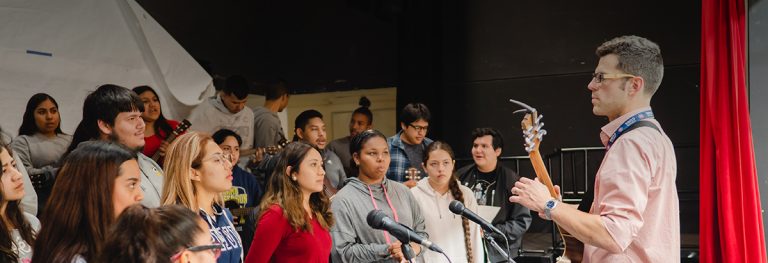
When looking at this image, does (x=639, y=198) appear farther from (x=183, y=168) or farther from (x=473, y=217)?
(x=183, y=168)

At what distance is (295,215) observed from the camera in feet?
12.0

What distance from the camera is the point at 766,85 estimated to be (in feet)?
15.4

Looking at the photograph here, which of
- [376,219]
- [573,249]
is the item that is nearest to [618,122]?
[573,249]

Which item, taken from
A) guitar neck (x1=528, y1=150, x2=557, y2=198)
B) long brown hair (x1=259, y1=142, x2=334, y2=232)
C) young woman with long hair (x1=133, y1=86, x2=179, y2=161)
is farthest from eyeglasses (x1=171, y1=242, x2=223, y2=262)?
young woman with long hair (x1=133, y1=86, x2=179, y2=161)

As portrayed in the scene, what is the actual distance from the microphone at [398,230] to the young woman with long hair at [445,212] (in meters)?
1.57

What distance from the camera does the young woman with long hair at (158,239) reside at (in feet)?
6.32

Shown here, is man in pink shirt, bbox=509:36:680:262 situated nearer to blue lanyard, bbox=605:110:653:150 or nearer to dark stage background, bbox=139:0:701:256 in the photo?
blue lanyard, bbox=605:110:653:150

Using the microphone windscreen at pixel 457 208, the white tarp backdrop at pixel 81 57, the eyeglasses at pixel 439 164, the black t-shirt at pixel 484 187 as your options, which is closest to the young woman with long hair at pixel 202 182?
the microphone windscreen at pixel 457 208

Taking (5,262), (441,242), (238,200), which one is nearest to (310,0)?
(238,200)

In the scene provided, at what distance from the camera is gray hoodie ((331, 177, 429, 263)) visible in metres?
3.93

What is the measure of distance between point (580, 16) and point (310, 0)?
2942 millimetres

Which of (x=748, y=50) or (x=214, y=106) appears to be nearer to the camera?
(x=748, y=50)

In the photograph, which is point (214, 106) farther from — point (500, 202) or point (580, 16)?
point (580, 16)

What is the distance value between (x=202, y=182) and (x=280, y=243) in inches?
18.7
